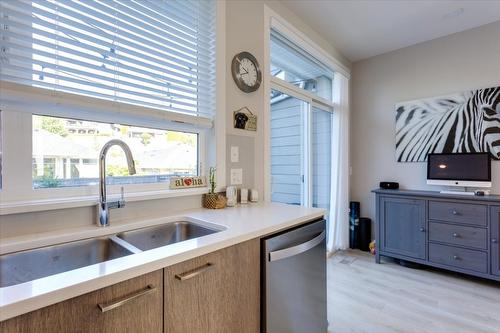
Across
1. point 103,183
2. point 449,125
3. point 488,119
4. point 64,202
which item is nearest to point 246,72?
point 103,183

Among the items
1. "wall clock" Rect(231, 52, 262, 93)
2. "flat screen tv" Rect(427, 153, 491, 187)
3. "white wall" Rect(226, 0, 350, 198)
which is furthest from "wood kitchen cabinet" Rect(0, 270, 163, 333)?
"flat screen tv" Rect(427, 153, 491, 187)

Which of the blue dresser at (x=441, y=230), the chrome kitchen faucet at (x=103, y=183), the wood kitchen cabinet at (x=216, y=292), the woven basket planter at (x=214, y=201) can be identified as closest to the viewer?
the wood kitchen cabinet at (x=216, y=292)

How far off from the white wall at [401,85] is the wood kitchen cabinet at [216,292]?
2857 mm

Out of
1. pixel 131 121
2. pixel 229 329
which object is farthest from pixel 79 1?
pixel 229 329

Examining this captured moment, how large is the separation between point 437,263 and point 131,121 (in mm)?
3076

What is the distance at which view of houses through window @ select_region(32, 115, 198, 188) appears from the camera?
115cm

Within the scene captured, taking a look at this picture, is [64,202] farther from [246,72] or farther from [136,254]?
[246,72]

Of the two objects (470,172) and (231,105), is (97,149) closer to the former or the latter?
(231,105)

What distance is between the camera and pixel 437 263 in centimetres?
255

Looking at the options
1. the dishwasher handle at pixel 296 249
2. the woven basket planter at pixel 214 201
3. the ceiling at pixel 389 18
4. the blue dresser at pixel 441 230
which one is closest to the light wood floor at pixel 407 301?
the blue dresser at pixel 441 230

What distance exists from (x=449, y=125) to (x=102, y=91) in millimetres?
3372

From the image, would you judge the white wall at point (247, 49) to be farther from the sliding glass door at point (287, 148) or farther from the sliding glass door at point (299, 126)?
the sliding glass door at point (287, 148)

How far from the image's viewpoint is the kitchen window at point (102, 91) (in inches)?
41.1

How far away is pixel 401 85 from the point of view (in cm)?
321
